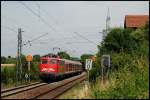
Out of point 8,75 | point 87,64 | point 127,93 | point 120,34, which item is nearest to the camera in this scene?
point 127,93

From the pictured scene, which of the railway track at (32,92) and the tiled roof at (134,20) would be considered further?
the tiled roof at (134,20)

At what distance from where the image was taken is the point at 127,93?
18438 millimetres

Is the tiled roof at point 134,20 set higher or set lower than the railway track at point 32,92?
higher

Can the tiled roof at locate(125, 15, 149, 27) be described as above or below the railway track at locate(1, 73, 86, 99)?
above

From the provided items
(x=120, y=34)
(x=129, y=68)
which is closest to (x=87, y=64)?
(x=129, y=68)

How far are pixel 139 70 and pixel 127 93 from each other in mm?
3944

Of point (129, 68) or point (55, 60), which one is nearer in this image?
point (129, 68)

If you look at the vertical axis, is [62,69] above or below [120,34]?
below

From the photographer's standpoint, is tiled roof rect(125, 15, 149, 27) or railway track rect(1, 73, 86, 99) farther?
tiled roof rect(125, 15, 149, 27)

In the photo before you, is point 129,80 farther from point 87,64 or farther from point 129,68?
point 87,64

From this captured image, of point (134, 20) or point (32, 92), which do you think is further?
point (134, 20)

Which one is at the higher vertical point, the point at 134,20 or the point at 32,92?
the point at 134,20

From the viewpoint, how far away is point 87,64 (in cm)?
2991

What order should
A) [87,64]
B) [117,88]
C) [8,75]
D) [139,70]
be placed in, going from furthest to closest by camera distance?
1. [8,75]
2. [87,64]
3. [139,70]
4. [117,88]
